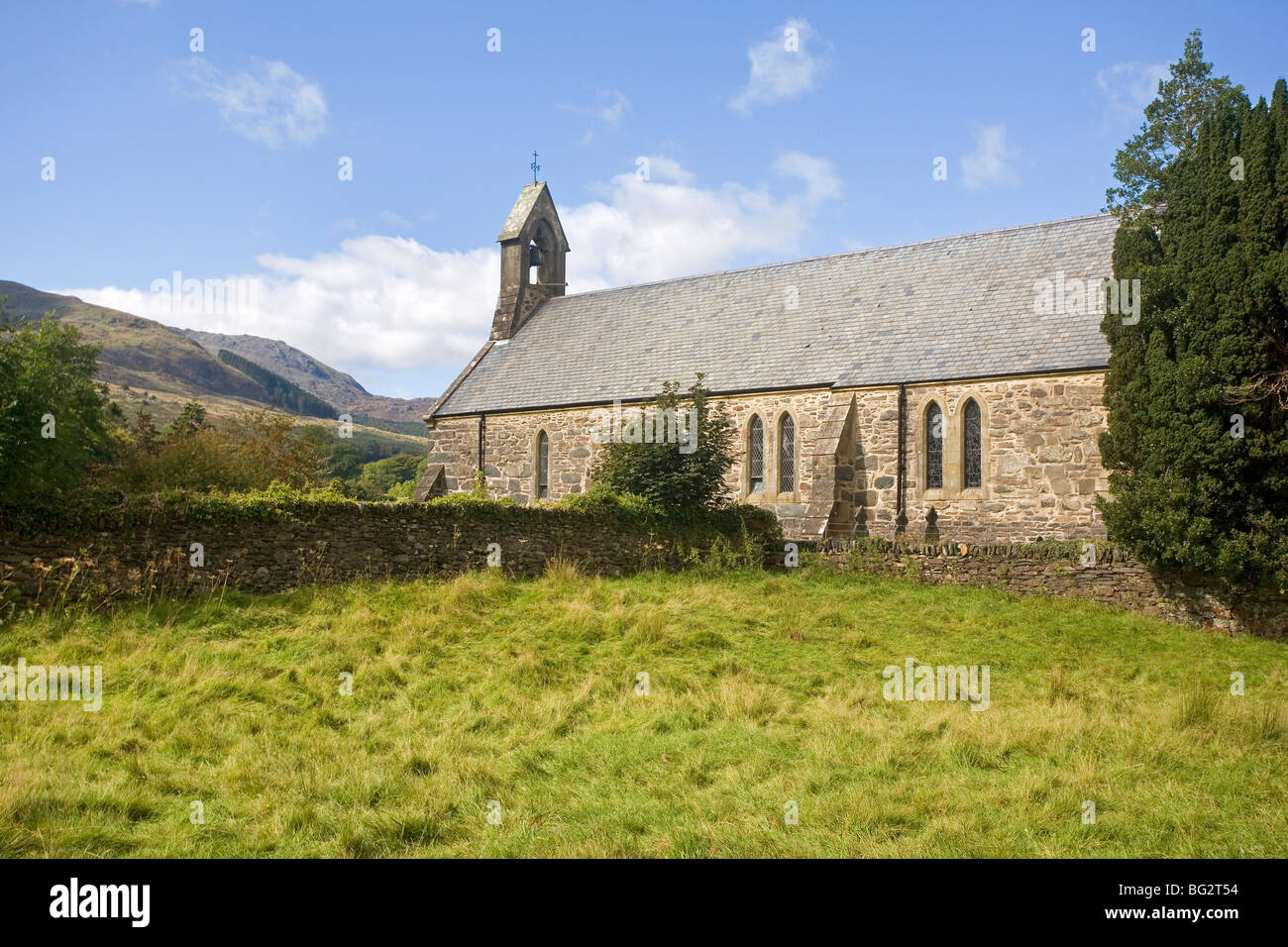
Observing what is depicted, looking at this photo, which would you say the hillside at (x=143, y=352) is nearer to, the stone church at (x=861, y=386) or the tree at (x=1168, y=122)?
the stone church at (x=861, y=386)

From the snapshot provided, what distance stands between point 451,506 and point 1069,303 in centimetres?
1520

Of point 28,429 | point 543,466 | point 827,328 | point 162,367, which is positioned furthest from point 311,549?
point 162,367

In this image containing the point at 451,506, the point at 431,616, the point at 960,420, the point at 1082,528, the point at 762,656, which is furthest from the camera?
the point at 960,420

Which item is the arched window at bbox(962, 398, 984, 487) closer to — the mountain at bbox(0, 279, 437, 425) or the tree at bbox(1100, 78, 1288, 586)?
the tree at bbox(1100, 78, 1288, 586)

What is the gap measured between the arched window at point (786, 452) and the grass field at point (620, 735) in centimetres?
871

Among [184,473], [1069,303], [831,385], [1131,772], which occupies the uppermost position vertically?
[1069,303]

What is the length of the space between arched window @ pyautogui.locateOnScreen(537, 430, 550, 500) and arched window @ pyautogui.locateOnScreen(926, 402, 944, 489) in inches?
478

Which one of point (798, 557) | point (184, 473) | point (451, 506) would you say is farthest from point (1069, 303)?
point (184, 473)

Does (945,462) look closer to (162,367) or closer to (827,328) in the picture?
(827,328)

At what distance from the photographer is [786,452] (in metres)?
24.1

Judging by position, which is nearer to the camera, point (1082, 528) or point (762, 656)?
point (762, 656)

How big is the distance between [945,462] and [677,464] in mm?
6437
